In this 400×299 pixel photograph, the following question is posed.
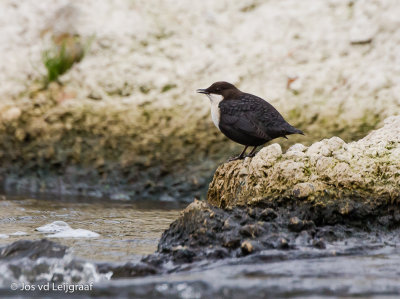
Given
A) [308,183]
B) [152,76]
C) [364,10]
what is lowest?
[308,183]

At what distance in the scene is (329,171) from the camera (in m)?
4.45

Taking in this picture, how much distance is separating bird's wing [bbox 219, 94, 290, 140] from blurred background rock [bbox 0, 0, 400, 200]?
58.8 inches

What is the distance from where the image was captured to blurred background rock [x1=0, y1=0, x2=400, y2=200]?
24.7 feet

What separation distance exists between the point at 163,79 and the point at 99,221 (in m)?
2.83

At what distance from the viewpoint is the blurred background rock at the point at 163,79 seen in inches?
297

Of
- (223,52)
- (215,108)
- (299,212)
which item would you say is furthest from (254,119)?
(223,52)

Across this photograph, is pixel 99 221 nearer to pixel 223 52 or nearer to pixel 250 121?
pixel 250 121

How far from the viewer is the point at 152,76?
8328 mm

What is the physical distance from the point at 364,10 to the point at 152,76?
2.57 m

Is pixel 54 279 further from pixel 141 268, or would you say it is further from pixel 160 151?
pixel 160 151

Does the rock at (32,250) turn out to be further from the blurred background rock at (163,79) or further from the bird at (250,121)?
the blurred background rock at (163,79)

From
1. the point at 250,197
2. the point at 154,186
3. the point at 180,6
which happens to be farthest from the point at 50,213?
the point at 180,6

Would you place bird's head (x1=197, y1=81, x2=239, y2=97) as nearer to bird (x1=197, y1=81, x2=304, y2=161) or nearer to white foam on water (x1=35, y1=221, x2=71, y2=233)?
bird (x1=197, y1=81, x2=304, y2=161)

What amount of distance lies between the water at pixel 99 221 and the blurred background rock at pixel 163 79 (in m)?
0.63
